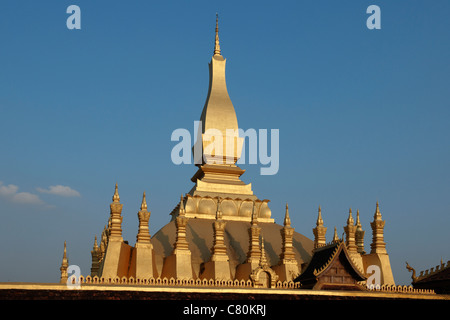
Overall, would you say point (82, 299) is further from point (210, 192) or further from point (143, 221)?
point (210, 192)

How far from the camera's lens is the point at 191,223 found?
3781 centimetres

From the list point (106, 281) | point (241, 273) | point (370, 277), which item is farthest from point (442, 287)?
point (106, 281)

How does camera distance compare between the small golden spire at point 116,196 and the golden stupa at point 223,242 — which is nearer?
the golden stupa at point 223,242

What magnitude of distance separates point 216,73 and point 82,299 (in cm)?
2925

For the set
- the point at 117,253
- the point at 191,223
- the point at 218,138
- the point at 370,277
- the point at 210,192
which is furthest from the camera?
the point at 218,138

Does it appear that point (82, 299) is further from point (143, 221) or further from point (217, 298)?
point (143, 221)

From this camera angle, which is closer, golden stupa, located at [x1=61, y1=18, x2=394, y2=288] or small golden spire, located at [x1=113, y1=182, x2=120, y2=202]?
golden stupa, located at [x1=61, y1=18, x2=394, y2=288]

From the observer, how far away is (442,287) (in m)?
32.0

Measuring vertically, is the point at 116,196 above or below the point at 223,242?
above

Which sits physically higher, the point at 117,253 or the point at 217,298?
the point at 117,253

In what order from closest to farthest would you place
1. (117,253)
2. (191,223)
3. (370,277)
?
(117,253) < (370,277) < (191,223)
